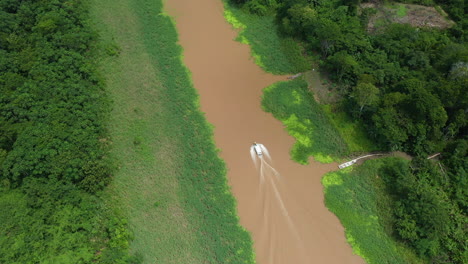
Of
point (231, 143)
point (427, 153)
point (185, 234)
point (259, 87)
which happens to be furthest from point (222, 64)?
point (427, 153)

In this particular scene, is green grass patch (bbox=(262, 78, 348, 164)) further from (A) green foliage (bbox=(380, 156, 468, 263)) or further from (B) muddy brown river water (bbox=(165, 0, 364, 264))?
(A) green foliage (bbox=(380, 156, 468, 263))

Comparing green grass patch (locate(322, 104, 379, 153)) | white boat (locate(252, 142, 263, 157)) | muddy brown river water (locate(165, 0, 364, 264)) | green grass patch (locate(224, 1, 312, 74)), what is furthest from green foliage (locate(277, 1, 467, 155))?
white boat (locate(252, 142, 263, 157))

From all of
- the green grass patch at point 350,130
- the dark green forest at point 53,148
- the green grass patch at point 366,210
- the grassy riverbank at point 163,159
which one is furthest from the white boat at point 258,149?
the dark green forest at point 53,148

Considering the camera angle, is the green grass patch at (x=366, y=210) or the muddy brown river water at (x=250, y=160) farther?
the muddy brown river water at (x=250, y=160)

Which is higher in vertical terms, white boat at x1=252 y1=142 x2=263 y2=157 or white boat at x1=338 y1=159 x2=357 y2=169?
white boat at x1=252 y1=142 x2=263 y2=157

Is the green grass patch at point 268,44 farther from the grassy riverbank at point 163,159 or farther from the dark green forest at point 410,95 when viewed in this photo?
the grassy riverbank at point 163,159

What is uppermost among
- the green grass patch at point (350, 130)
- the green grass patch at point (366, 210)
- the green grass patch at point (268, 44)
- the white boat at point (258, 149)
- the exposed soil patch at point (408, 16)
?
the exposed soil patch at point (408, 16)

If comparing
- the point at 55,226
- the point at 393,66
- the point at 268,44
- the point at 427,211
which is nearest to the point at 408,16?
the point at 393,66
